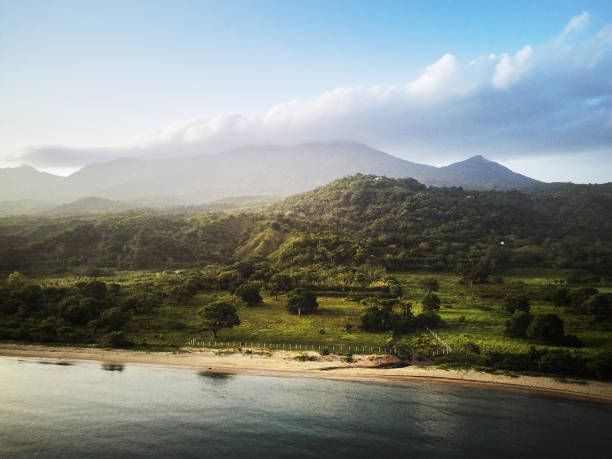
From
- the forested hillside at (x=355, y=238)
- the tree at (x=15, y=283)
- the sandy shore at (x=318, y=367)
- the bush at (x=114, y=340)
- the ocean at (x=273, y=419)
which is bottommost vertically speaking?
the ocean at (x=273, y=419)

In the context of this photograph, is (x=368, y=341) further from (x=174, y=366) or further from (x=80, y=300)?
(x=80, y=300)

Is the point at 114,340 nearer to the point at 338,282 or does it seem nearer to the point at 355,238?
the point at 338,282

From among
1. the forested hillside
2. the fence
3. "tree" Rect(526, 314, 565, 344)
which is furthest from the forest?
the fence

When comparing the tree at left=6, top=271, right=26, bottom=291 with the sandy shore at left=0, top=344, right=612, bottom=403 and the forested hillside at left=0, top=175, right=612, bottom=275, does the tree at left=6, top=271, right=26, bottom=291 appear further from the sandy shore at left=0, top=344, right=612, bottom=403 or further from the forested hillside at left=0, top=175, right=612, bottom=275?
the forested hillside at left=0, top=175, right=612, bottom=275

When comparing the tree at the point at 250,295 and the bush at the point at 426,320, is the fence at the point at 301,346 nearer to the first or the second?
the bush at the point at 426,320

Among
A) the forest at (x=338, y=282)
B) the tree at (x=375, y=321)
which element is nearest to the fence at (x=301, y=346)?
→ the forest at (x=338, y=282)

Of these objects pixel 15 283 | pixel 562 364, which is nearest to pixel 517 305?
pixel 562 364
